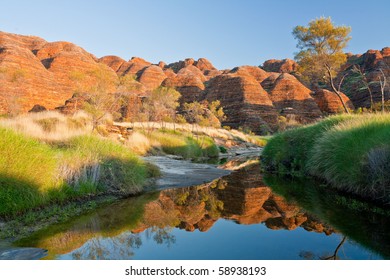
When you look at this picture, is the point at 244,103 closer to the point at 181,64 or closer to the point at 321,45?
the point at 321,45

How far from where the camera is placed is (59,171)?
6.97 metres

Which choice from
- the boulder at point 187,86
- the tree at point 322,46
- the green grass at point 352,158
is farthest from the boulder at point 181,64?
the green grass at point 352,158

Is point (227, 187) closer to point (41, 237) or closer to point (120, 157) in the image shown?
point (120, 157)

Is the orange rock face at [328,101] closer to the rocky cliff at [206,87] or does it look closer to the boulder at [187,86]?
the rocky cliff at [206,87]

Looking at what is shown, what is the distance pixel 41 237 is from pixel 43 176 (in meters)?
1.83

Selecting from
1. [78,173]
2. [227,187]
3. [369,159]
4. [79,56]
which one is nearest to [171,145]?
[227,187]

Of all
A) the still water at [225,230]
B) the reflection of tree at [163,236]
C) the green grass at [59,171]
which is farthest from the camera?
the green grass at [59,171]

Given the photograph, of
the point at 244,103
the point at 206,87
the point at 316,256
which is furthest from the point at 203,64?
the point at 316,256

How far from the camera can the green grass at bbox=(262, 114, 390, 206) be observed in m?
7.01

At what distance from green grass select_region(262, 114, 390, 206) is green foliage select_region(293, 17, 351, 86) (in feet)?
64.3

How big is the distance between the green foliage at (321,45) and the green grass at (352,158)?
1961 cm

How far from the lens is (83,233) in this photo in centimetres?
511

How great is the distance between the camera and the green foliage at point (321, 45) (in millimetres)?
30609

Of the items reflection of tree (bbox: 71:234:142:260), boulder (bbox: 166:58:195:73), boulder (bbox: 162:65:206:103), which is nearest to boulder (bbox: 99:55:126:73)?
boulder (bbox: 166:58:195:73)
